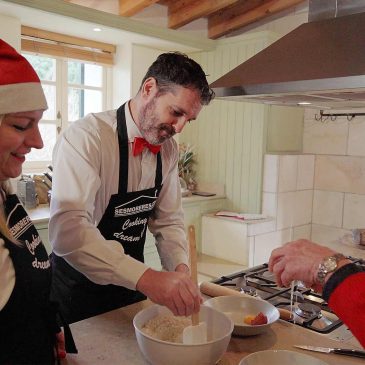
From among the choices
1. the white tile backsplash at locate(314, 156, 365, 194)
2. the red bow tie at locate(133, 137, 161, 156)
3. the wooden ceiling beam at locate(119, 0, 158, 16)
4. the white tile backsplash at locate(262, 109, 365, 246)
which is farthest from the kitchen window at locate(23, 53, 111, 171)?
the white tile backsplash at locate(314, 156, 365, 194)

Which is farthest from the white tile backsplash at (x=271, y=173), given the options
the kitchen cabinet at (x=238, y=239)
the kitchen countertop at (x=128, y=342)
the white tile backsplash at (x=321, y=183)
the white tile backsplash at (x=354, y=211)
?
the kitchen countertop at (x=128, y=342)

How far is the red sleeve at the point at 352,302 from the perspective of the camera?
0.74 metres

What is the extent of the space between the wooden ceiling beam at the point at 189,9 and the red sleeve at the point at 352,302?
2583 mm

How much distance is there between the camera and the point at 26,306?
79 centimetres

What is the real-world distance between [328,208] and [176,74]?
227 cm

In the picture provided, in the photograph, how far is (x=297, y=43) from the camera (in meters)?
1.43

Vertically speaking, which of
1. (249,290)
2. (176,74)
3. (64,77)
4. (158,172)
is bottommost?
(249,290)

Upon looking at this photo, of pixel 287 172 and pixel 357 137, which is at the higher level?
pixel 357 137

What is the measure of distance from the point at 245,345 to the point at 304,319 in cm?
29

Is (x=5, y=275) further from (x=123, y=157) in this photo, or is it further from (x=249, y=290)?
(x=249, y=290)

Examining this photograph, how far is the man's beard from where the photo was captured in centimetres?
141

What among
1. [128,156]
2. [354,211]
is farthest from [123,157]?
[354,211]

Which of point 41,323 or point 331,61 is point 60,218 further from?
point 331,61

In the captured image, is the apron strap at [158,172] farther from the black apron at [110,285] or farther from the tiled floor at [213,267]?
the tiled floor at [213,267]
